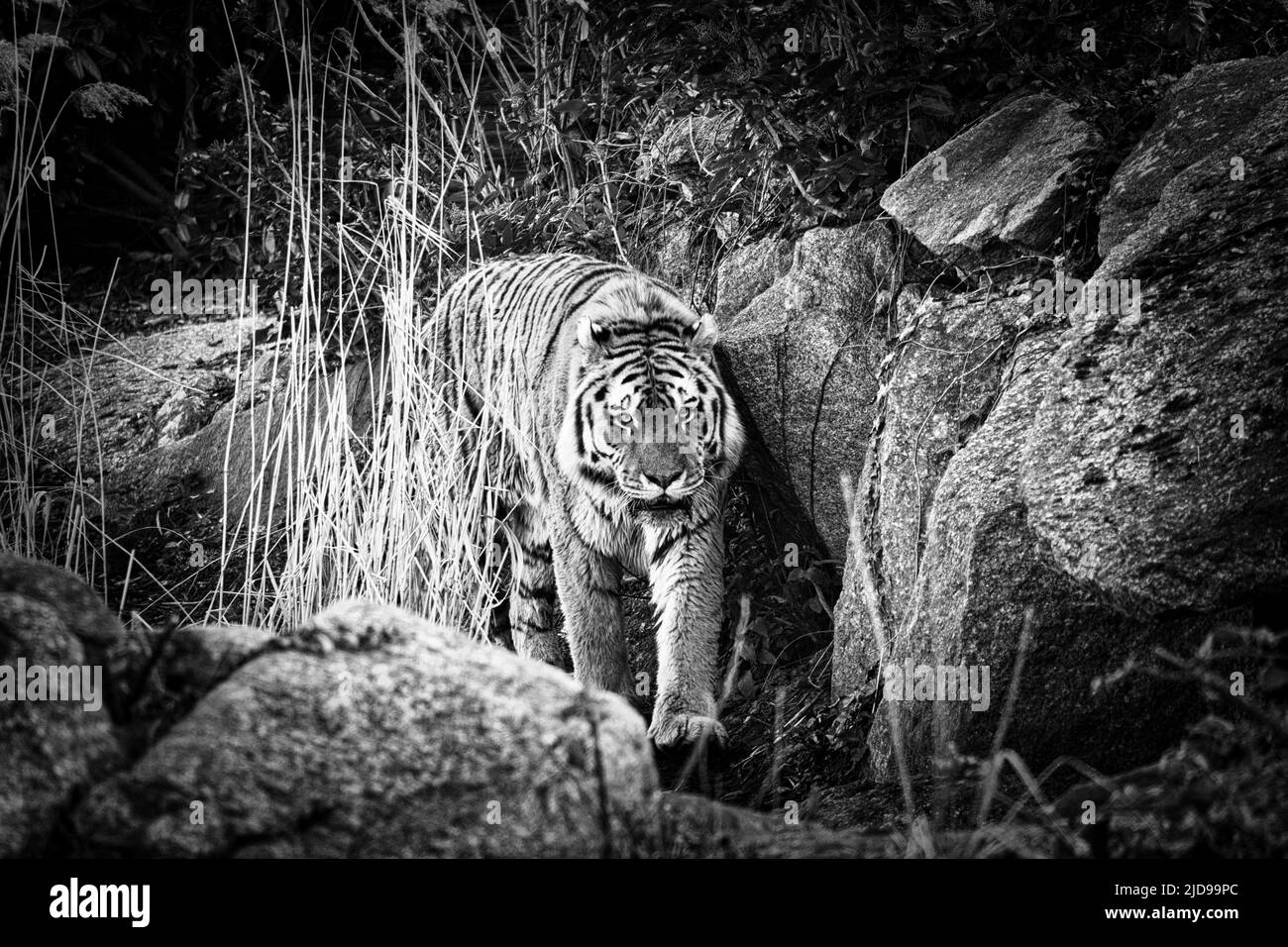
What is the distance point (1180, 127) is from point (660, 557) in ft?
8.16

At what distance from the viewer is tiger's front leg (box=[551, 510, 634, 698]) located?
17.9ft

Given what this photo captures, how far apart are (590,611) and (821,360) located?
1.44 m

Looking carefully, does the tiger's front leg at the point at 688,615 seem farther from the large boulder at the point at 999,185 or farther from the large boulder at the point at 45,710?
the large boulder at the point at 45,710

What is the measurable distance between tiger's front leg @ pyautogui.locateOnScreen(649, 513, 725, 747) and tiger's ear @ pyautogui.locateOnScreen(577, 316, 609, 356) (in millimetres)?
853

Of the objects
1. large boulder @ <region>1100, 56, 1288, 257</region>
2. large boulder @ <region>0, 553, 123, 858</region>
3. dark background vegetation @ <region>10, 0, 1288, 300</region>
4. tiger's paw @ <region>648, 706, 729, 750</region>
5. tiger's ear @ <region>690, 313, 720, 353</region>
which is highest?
dark background vegetation @ <region>10, 0, 1288, 300</region>

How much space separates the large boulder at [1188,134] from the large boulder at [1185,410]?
0.07 metres

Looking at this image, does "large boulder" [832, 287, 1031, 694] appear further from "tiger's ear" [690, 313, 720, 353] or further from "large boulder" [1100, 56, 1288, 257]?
"tiger's ear" [690, 313, 720, 353]

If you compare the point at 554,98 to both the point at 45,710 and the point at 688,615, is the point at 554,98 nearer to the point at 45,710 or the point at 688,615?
the point at 688,615

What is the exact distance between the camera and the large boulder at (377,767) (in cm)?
224

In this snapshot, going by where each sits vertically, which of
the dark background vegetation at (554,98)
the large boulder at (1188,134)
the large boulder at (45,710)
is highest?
the dark background vegetation at (554,98)

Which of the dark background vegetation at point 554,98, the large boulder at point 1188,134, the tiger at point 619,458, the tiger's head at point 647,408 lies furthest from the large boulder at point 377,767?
the dark background vegetation at point 554,98

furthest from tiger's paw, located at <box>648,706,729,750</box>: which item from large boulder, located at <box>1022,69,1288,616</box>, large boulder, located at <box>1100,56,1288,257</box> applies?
large boulder, located at <box>1100,56,1288,257</box>

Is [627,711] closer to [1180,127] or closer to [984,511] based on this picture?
[984,511]

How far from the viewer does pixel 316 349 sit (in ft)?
18.7
